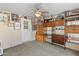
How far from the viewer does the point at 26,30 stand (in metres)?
7.14

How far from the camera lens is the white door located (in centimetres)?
669

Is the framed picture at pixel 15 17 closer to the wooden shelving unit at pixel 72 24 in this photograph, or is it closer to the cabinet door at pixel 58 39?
the cabinet door at pixel 58 39

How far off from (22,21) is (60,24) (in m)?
2.38

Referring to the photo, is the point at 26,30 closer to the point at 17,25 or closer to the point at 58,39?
the point at 17,25

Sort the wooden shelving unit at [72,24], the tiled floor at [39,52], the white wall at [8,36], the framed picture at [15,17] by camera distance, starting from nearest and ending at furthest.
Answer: the tiled floor at [39,52] → the wooden shelving unit at [72,24] → the white wall at [8,36] → the framed picture at [15,17]

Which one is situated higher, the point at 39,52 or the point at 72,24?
the point at 72,24

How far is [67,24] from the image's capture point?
15.6 feet

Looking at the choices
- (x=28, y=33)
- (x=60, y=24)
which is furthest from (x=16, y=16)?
(x=60, y=24)

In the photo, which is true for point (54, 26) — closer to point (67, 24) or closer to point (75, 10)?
point (67, 24)

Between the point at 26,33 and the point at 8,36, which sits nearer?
the point at 8,36

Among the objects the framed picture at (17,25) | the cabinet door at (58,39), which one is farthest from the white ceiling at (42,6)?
the cabinet door at (58,39)

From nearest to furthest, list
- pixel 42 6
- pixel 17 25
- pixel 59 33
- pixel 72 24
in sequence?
pixel 42 6, pixel 72 24, pixel 59 33, pixel 17 25

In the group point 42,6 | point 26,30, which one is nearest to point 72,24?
point 42,6

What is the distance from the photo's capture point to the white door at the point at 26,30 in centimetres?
669
